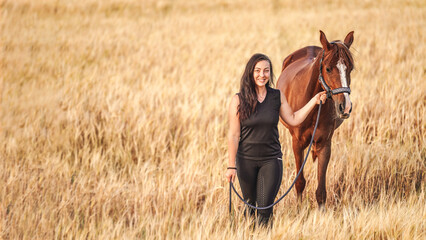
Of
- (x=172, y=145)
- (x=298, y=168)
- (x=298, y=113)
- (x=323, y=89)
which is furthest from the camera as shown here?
(x=172, y=145)

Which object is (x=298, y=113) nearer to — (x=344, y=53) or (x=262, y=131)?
(x=262, y=131)

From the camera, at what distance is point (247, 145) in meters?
2.67

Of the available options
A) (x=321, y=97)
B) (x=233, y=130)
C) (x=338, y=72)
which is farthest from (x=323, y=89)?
(x=233, y=130)

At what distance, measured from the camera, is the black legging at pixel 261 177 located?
106 inches

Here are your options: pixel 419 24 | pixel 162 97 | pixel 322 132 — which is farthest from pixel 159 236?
pixel 419 24

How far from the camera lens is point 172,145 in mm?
4980

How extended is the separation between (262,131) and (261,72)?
395mm

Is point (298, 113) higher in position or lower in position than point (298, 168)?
higher

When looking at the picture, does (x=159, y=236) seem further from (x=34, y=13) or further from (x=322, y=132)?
(x=34, y=13)

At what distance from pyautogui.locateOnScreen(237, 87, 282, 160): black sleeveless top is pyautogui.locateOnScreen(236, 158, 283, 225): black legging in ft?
0.14

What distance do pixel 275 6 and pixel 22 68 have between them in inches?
494

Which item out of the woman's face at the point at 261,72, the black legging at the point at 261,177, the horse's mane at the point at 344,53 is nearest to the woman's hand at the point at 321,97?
the horse's mane at the point at 344,53

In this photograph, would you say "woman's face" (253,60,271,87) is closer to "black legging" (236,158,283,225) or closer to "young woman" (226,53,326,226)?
"young woman" (226,53,326,226)

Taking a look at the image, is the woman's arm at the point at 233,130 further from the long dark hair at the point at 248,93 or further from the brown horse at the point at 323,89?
the brown horse at the point at 323,89
